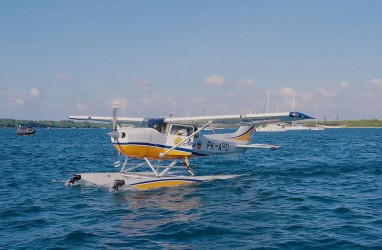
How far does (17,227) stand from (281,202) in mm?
7458

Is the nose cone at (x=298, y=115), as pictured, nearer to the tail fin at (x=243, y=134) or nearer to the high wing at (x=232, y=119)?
the high wing at (x=232, y=119)

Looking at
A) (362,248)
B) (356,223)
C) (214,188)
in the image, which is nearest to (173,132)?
(214,188)

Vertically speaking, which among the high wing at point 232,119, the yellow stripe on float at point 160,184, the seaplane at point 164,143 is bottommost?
the yellow stripe on float at point 160,184

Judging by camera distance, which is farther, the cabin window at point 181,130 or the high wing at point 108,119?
the high wing at point 108,119

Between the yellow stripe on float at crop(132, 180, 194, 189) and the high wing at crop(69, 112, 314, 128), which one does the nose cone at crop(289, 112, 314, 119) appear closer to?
the high wing at crop(69, 112, 314, 128)

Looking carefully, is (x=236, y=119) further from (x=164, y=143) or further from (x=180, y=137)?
(x=164, y=143)

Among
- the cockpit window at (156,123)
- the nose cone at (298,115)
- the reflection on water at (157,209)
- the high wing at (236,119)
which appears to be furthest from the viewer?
the cockpit window at (156,123)

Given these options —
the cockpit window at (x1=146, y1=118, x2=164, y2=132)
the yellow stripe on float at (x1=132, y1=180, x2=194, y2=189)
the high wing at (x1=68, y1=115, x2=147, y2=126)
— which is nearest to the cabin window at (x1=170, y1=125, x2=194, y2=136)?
the cockpit window at (x1=146, y1=118, x2=164, y2=132)

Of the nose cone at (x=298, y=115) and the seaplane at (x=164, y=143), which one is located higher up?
the nose cone at (x=298, y=115)

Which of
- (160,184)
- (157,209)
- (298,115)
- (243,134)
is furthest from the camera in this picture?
(243,134)

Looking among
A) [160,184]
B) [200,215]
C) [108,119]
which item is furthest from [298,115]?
[108,119]

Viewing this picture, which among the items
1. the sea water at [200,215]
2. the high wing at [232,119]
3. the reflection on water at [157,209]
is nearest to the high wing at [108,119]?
the high wing at [232,119]

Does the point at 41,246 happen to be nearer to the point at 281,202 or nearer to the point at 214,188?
the point at 281,202

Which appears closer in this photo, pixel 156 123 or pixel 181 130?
pixel 156 123
